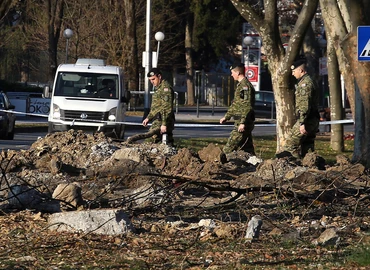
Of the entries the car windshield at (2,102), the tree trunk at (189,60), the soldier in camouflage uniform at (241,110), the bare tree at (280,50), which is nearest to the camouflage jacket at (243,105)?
the soldier in camouflage uniform at (241,110)

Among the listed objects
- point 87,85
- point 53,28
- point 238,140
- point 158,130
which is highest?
point 53,28

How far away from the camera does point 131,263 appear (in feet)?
24.0

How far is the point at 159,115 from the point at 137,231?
759 cm

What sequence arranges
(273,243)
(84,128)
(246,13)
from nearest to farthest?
(273,243) → (246,13) → (84,128)

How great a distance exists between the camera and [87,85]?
78.1ft

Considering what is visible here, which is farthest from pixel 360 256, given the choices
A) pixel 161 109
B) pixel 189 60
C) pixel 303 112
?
pixel 189 60

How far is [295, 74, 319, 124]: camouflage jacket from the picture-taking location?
14.9 m

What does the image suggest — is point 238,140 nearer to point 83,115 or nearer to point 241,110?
point 241,110

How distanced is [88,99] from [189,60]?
125 ft

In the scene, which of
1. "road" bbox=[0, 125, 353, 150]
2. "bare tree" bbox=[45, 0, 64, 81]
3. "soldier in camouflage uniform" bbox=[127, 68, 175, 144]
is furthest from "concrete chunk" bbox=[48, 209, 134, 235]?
"bare tree" bbox=[45, 0, 64, 81]

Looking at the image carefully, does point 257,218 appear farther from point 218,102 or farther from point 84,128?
point 218,102

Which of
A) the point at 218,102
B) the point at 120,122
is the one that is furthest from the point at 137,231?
the point at 218,102

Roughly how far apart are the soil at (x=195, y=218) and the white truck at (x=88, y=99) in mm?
8948

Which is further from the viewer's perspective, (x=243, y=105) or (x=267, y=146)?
(x=267, y=146)
